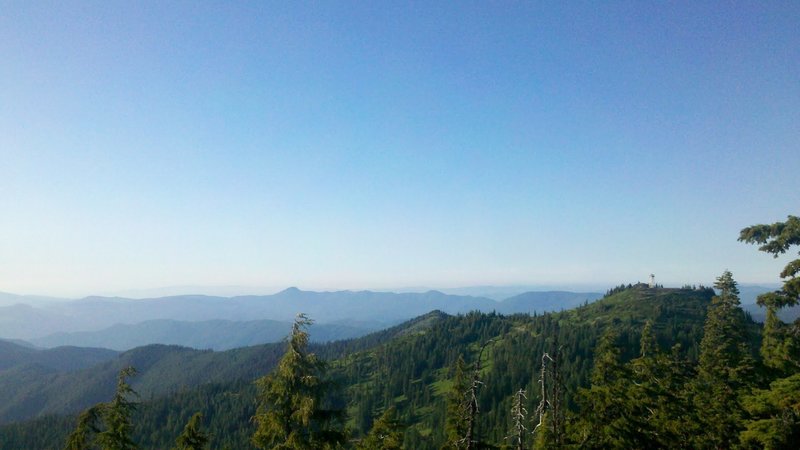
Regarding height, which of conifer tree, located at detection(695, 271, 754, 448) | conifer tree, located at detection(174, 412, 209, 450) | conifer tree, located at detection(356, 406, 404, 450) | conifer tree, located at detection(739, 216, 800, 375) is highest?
conifer tree, located at detection(739, 216, 800, 375)

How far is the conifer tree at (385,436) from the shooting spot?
34.7 meters

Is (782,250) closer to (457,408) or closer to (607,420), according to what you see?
(607,420)

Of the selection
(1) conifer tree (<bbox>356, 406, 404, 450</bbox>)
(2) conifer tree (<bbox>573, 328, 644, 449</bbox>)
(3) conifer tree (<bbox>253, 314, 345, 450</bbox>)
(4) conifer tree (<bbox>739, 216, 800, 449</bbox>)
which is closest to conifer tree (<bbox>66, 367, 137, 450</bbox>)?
(3) conifer tree (<bbox>253, 314, 345, 450</bbox>)

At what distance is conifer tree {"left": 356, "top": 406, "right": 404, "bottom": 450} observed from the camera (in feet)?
114

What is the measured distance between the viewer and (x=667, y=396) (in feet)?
102

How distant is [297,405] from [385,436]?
1841 cm

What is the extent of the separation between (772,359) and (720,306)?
22859 mm

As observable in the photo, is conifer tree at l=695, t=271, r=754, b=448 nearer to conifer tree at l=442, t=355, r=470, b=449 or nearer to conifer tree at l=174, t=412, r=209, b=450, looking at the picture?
conifer tree at l=442, t=355, r=470, b=449

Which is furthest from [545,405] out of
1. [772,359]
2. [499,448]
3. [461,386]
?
[772,359]

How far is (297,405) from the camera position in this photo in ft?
65.7

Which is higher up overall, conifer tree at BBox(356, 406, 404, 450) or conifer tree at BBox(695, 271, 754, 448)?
conifer tree at BBox(695, 271, 754, 448)

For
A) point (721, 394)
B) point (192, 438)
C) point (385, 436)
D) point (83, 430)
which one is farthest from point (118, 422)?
point (721, 394)

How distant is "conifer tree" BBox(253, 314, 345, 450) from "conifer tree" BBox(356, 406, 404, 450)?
50.9 feet

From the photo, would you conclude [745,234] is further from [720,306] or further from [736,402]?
[720,306]
